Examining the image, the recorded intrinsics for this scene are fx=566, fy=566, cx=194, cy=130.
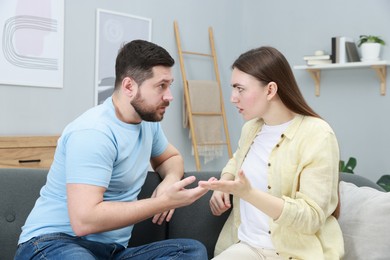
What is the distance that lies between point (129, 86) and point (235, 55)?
3588 mm

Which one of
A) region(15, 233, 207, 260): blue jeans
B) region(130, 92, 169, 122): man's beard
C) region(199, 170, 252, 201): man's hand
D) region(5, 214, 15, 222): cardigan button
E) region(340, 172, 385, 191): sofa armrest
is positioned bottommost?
region(15, 233, 207, 260): blue jeans

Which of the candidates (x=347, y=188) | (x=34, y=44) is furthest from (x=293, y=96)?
(x=34, y=44)

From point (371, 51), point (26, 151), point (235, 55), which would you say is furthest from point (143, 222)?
point (235, 55)

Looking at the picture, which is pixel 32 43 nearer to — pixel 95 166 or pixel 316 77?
pixel 95 166

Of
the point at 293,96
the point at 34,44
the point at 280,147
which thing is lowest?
the point at 280,147

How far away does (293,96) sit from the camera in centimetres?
196

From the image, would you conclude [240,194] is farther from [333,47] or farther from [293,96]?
[333,47]

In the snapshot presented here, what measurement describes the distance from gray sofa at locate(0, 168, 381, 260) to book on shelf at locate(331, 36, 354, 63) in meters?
2.50

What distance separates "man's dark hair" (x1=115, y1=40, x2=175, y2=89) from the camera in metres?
2.00

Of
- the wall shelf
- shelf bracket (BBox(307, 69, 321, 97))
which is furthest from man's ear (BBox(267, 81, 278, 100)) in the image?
shelf bracket (BBox(307, 69, 321, 97))

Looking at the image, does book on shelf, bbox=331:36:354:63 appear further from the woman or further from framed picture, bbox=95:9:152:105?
the woman

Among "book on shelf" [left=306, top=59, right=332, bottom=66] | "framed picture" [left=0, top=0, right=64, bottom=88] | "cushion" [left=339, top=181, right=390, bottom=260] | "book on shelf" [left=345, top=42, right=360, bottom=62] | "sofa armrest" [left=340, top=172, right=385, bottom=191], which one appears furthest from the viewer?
"book on shelf" [left=306, top=59, right=332, bottom=66]

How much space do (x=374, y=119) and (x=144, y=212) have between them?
3.30 m

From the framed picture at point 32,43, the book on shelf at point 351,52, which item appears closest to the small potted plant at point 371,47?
the book on shelf at point 351,52
